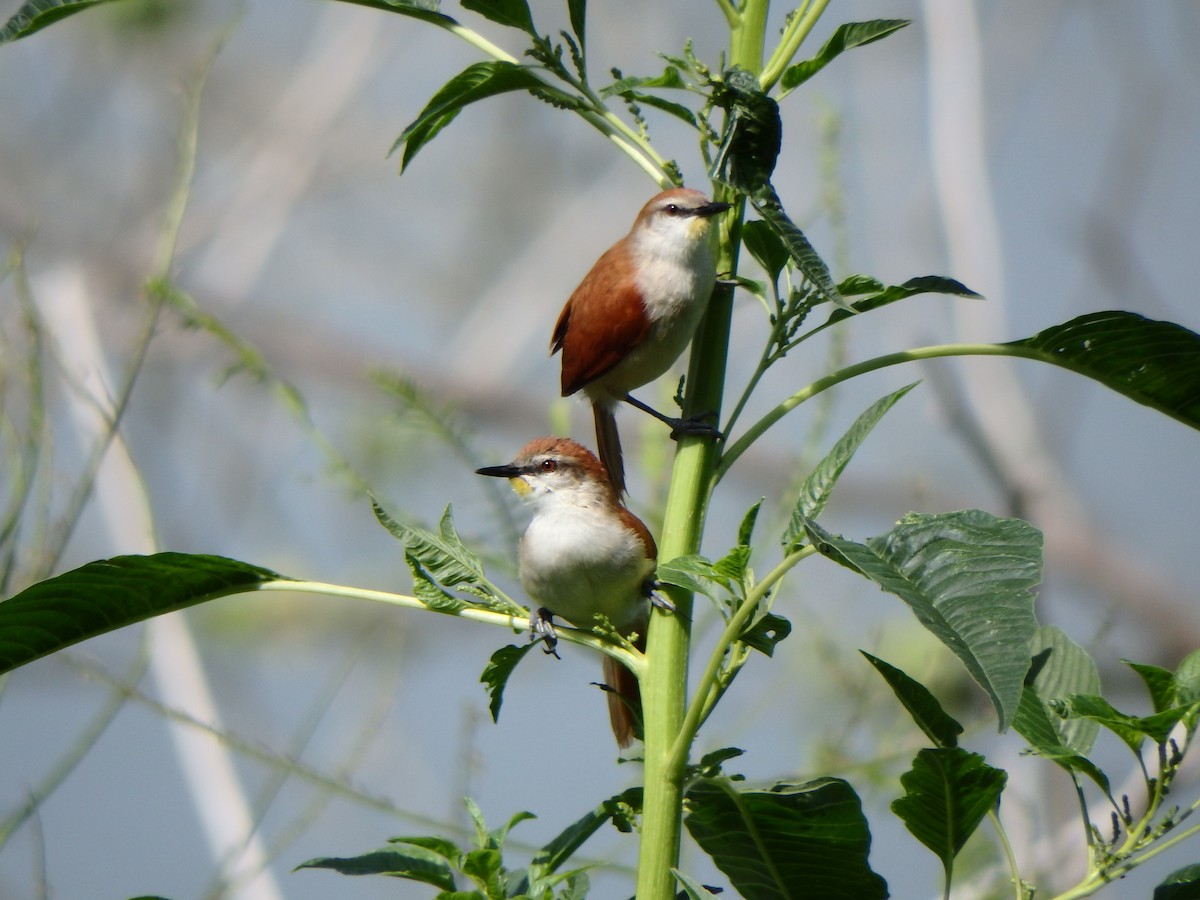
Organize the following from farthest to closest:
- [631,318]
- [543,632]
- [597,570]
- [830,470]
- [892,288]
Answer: [631,318] → [597,570] → [543,632] → [892,288] → [830,470]

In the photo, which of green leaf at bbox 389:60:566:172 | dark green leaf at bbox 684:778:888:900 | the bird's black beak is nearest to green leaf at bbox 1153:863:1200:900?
dark green leaf at bbox 684:778:888:900

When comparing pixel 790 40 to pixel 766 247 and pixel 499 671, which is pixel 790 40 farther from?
pixel 499 671

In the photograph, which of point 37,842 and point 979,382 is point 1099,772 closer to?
point 37,842

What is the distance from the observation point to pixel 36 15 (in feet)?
3.55

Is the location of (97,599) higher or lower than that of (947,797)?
higher

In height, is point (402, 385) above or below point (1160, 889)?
above

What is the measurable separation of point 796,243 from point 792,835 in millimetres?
518

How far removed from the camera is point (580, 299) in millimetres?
1900

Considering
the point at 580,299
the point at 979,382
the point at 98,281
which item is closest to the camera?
the point at 580,299

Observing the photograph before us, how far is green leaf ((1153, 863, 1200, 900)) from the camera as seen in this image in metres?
1.00

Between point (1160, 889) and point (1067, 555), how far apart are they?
3.60 metres

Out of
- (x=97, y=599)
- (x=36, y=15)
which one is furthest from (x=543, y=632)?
(x=36, y=15)

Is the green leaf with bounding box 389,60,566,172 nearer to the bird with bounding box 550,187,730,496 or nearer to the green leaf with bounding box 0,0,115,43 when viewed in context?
the green leaf with bounding box 0,0,115,43

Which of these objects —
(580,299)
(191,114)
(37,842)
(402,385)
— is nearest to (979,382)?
(580,299)
